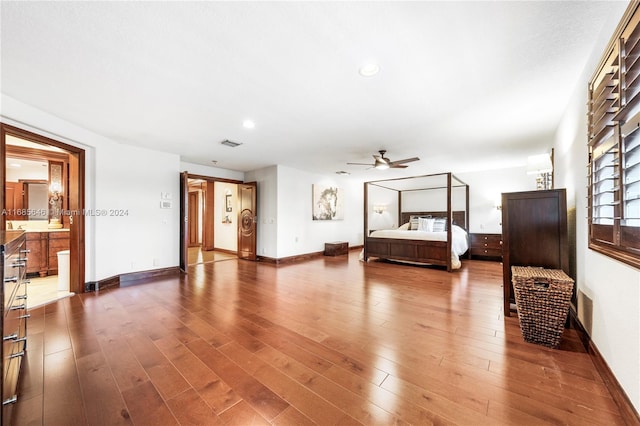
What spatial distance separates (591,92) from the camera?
184cm

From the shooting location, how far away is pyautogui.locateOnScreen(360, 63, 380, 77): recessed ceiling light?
2057 millimetres

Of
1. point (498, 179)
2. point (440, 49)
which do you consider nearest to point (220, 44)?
point (440, 49)

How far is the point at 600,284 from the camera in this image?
1.79 metres

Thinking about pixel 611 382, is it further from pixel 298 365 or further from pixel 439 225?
pixel 439 225

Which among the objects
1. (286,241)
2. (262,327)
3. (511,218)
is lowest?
(262,327)

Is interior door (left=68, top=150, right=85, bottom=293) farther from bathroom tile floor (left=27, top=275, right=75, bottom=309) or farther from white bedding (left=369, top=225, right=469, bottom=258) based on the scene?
white bedding (left=369, top=225, right=469, bottom=258)

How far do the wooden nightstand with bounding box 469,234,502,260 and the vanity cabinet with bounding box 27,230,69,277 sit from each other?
892 cm

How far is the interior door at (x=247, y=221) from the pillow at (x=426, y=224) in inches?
178

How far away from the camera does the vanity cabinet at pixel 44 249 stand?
4355 mm

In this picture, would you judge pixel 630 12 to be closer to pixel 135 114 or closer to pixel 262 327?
pixel 262 327

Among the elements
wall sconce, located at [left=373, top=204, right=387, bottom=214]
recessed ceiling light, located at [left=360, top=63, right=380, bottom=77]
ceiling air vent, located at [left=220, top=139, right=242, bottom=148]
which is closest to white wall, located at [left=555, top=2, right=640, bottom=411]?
recessed ceiling light, located at [left=360, top=63, right=380, bottom=77]

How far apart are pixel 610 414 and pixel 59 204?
292 inches

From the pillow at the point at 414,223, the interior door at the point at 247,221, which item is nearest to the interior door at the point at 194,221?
the interior door at the point at 247,221

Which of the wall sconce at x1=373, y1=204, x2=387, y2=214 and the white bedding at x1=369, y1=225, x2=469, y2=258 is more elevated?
the wall sconce at x1=373, y1=204, x2=387, y2=214
